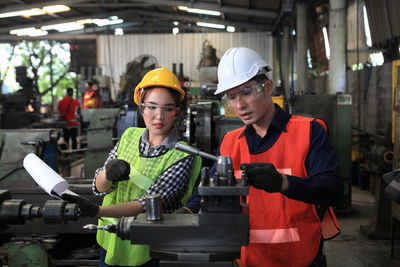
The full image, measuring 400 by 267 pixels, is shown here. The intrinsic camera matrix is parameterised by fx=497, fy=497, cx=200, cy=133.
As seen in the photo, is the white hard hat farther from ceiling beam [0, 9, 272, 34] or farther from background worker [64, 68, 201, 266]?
ceiling beam [0, 9, 272, 34]

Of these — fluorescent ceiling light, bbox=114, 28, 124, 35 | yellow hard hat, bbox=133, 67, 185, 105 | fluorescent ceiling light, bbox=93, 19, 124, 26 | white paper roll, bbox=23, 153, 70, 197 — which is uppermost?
fluorescent ceiling light, bbox=93, 19, 124, 26

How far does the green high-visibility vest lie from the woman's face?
77 mm

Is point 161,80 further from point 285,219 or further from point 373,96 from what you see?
point 373,96

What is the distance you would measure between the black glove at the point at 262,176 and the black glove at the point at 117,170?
0.36 metres

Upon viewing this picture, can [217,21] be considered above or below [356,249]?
above

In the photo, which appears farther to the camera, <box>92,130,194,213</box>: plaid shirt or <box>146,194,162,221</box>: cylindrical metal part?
<box>92,130,194,213</box>: plaid shirt

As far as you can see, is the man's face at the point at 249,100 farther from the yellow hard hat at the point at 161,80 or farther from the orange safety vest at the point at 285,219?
the yellow hard hat at the point at 161,80

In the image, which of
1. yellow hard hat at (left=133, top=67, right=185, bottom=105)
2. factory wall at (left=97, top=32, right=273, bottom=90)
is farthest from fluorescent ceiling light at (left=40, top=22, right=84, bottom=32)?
yellow hard hat at (left=133, top=67, right=185, bottom=105)

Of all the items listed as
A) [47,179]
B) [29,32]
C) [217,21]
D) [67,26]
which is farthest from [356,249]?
[29,32]

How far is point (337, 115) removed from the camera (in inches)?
182

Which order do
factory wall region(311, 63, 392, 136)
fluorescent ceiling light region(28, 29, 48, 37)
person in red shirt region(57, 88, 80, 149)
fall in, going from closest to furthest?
factory wall region(311, 63, 392, 136), person in red shirt region(57, 88, 80, 149), fluorescent ceiling light region(28, 29, 48, 37)

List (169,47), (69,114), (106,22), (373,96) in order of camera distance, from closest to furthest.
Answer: (373,96) → (69,114) → (106,22) → (169,47)

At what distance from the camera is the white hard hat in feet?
4.33

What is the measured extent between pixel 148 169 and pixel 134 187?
7 centimetres
